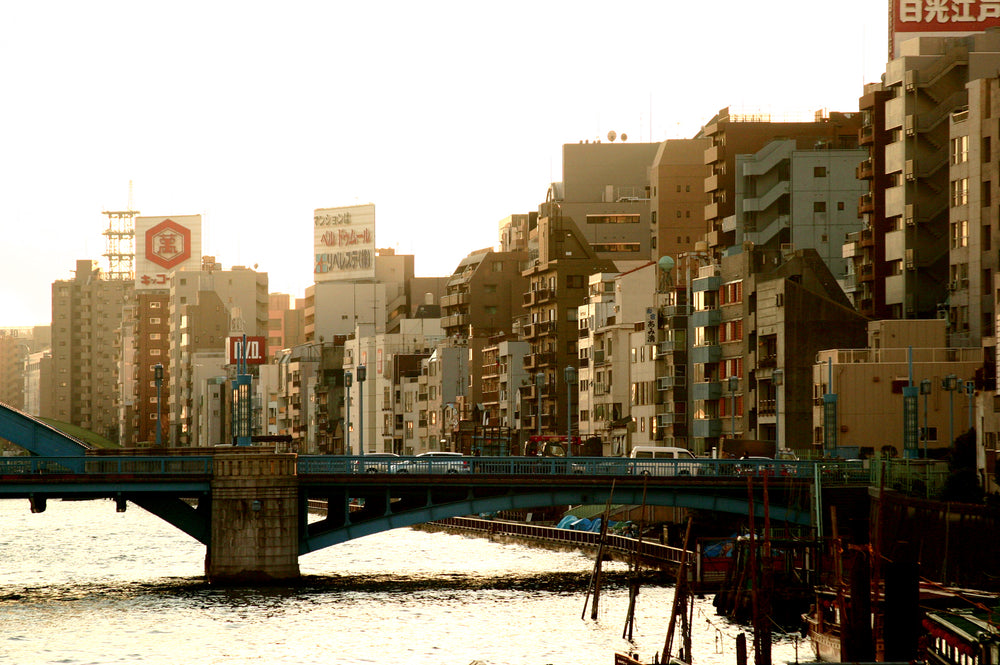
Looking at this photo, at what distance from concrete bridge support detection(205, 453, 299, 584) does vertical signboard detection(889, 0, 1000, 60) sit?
206ft

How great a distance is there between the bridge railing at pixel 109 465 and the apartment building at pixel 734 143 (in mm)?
75069

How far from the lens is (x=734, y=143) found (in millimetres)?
159250

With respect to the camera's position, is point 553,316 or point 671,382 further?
point 553,316

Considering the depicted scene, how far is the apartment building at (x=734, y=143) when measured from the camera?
159 metres

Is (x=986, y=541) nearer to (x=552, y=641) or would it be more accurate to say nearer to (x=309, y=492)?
(x=552, y=641)

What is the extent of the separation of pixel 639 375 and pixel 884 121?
36855 millimetres

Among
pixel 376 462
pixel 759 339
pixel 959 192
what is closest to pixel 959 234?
pixel 959 192

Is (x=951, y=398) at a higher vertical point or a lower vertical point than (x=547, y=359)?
lower

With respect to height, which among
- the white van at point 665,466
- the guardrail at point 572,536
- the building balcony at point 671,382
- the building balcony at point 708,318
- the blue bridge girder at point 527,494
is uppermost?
the building balcony at point 708,318

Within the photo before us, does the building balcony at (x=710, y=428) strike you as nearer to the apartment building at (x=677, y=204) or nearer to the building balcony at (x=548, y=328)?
the building balcony at (x=548, y=328)

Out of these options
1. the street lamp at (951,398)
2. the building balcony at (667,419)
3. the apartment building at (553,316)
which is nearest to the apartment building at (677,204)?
the apartment building at (553,316)

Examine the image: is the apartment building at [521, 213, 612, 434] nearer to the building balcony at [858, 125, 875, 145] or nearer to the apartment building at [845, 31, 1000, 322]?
the building balcony at [858, 125, 875, 145]

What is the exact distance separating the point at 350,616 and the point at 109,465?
1985cm

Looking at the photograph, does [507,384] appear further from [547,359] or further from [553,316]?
[547,359]
